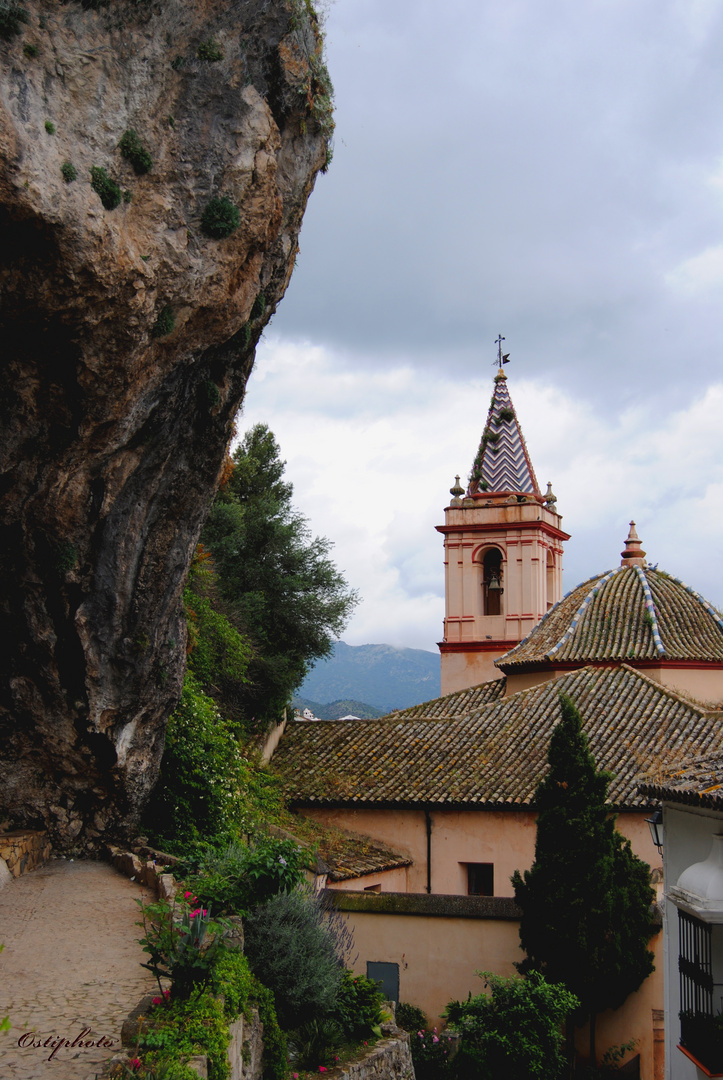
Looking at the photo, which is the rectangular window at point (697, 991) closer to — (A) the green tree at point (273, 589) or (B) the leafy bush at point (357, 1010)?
(B) the leafy bush at point (357, 1010)

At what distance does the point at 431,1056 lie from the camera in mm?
14906

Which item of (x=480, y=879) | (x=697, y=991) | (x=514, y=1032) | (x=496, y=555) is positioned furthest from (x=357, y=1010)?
(x=496, y=555)

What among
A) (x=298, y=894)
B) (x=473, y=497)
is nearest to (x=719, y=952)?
(x=298, y=894)

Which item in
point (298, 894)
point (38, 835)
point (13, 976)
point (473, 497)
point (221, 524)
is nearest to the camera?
point (13, 976)

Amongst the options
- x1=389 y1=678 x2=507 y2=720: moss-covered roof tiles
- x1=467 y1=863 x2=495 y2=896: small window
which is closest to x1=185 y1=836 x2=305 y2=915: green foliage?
x1=467 y1=863 x2=495 y2=896: small window

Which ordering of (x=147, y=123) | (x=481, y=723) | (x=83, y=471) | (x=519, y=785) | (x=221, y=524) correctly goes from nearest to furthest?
(x=147, y=123), (x=83, y=471), (x=519, y=785), (x=481, y=723), (x=221, y=524)

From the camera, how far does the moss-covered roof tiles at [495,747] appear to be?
19.6 m

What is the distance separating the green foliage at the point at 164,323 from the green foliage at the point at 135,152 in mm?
1238

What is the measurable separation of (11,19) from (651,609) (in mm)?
21408

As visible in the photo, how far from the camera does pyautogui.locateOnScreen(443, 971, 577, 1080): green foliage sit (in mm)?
12945

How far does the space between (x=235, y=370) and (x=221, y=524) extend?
15041 millimetres

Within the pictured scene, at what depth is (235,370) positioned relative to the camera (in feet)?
36.9

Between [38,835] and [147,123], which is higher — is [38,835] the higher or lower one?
the lower one

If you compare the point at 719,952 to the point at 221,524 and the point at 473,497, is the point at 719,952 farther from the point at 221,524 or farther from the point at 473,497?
the point at 473,497
